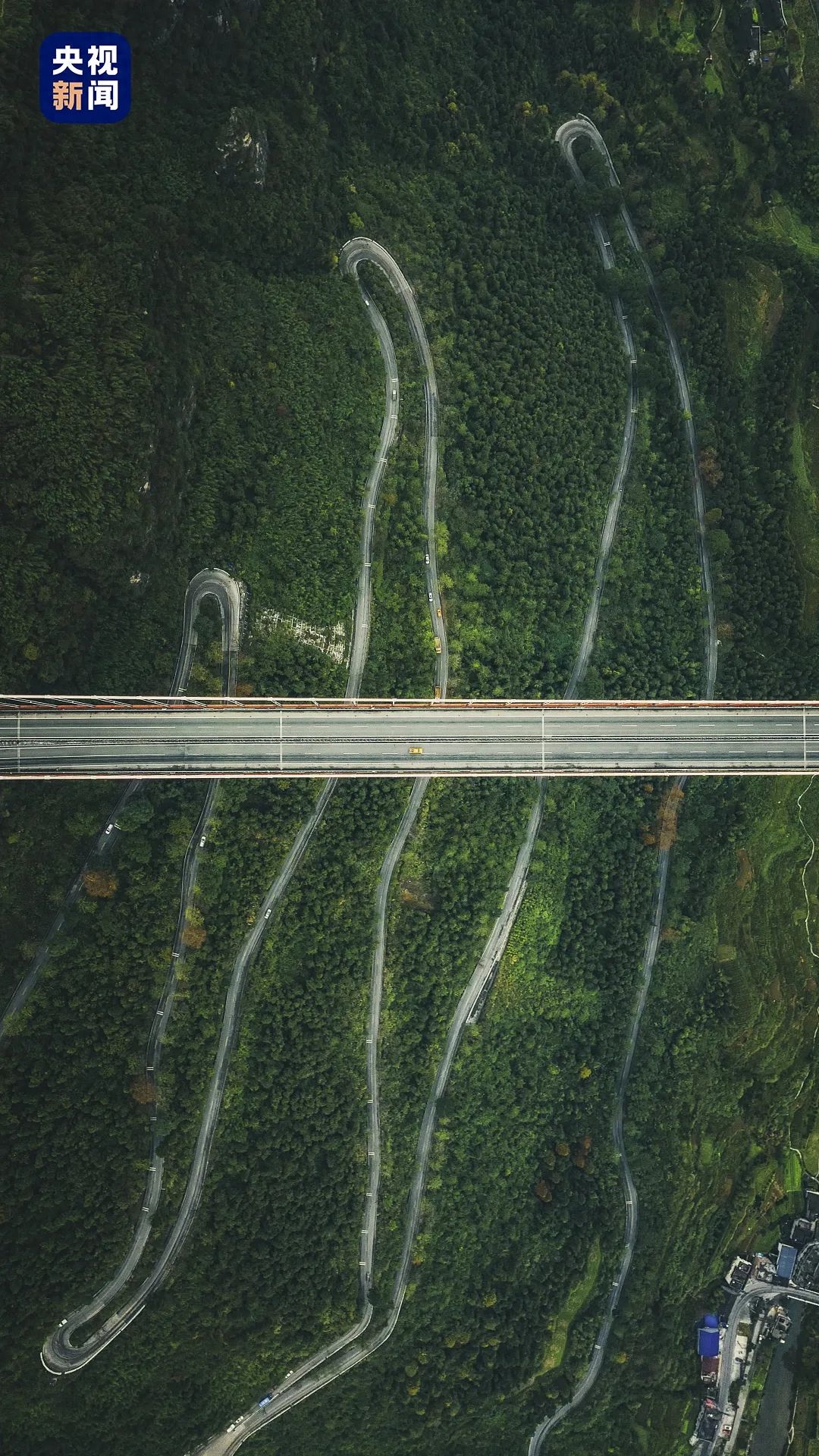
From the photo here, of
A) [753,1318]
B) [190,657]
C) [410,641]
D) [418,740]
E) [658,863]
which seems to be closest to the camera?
[190,657]

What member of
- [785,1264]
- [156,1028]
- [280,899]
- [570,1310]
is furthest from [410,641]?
[785,1264]

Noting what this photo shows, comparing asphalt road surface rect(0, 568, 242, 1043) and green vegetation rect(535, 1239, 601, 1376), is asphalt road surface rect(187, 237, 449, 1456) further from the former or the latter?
green vegetation rect(535, 1239, 601, 1376)

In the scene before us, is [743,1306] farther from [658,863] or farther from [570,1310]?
[658,863]

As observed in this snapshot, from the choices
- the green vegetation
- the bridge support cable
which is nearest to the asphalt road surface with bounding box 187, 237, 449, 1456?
the green vegetation

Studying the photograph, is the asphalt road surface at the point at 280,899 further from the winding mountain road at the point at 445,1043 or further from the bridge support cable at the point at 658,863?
the bridge support cable at the point at 658,863

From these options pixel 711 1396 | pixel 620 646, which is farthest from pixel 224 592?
pixel 711 1396

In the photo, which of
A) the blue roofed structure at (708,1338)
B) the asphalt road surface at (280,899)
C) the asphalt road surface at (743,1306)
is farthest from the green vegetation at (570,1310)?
the asphalt road surface at (280,899)

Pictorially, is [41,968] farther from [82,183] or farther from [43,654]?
[82,183]
